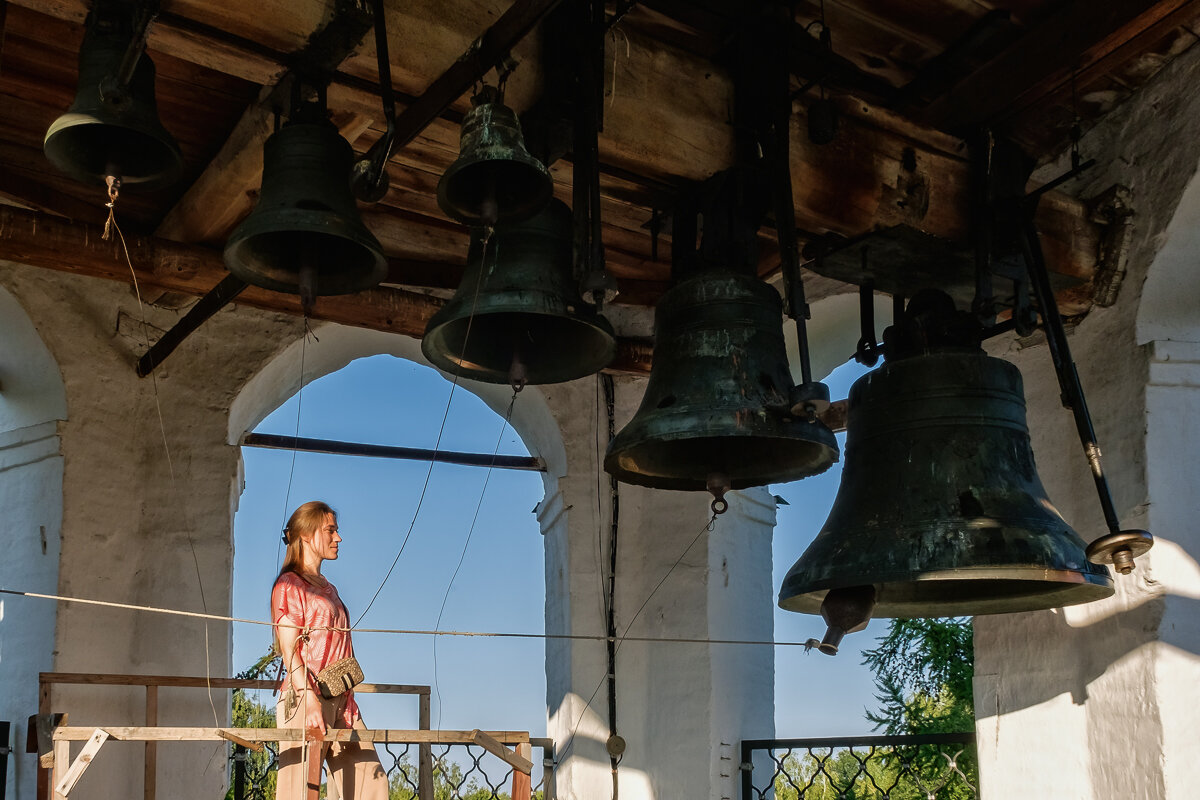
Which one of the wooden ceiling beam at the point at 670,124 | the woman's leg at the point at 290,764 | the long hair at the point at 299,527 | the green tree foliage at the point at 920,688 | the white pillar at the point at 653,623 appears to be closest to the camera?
the wooden ceiling beam at the point at 670,124

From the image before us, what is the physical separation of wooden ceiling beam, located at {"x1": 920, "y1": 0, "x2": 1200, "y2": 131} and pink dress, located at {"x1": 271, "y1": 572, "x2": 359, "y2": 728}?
6.58 feet

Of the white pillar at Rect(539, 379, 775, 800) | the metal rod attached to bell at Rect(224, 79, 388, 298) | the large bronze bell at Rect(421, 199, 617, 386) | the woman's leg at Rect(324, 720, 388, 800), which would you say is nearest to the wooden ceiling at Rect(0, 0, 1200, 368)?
the metal rod attached to bell at Rect(224, 79, 388, 298)

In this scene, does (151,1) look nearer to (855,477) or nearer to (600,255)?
(600,255)

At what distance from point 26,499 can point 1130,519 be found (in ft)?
10.4

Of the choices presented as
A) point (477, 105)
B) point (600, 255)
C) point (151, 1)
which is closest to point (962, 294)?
point (600, 255)

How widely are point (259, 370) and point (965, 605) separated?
98.0 inches

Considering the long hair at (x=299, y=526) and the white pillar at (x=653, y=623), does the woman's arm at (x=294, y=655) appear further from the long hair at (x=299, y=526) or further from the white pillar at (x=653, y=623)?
the white pillar at (x=653, y=623)

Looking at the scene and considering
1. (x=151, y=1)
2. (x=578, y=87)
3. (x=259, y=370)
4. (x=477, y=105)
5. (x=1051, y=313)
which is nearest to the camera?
(x=151, y=1)

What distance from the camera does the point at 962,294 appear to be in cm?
329

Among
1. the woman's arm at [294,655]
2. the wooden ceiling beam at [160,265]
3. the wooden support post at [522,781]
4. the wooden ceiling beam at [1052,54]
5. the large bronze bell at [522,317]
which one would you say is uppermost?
the wooden ceiling beam at [1052,54]

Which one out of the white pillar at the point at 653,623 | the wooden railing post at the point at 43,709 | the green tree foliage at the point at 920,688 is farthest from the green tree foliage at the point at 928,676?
the wooden railing post at the point at 43,709

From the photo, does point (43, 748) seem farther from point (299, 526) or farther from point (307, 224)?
point (307, 224)

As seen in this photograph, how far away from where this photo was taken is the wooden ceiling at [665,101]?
2557 millimetres

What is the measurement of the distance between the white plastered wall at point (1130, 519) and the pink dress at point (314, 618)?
1717 millimetres
